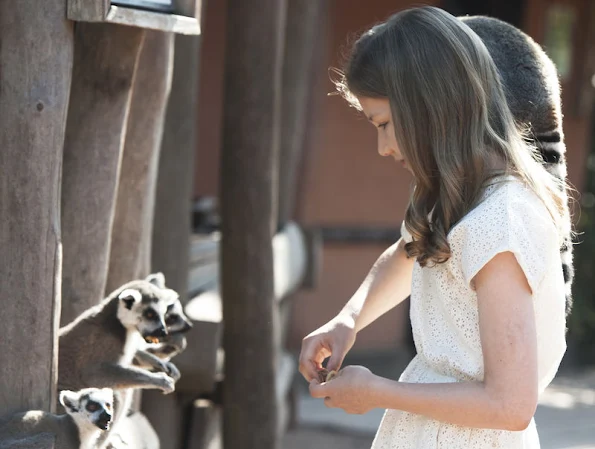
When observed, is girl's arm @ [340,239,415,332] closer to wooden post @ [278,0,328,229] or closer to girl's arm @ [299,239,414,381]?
girl's arm @ [299,239,414,381]

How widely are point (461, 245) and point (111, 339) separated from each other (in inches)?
50.1

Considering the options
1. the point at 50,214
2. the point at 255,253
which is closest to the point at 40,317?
the point at 50,214

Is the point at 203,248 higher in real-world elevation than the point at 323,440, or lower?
higher

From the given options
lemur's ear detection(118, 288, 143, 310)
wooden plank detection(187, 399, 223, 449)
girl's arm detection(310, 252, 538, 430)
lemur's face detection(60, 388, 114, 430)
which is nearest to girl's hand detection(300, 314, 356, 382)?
girl's arm detection(310, 252, 538, 430)

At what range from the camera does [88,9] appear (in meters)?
2.41

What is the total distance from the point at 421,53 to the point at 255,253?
8.66ft

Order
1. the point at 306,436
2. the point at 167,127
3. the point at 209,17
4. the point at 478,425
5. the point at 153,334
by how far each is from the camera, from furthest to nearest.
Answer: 1. the point at 209,17
2. the point at 306,436
3. the point at 167,127
4. the point at 153,334
5. the point at 478,425

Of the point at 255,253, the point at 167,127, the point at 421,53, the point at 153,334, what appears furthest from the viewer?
the point at 255,253

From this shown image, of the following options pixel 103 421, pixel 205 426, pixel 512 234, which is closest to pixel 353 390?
pixel 512 234

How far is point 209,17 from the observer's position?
Result: 8.10 metres

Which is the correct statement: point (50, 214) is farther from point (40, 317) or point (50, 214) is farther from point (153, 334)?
point (153, 334)

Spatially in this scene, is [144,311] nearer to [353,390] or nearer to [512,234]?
[353,390]

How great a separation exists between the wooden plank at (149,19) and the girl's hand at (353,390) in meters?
1.04

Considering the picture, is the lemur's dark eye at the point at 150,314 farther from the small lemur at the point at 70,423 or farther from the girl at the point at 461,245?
the girl at the point at 461,245
